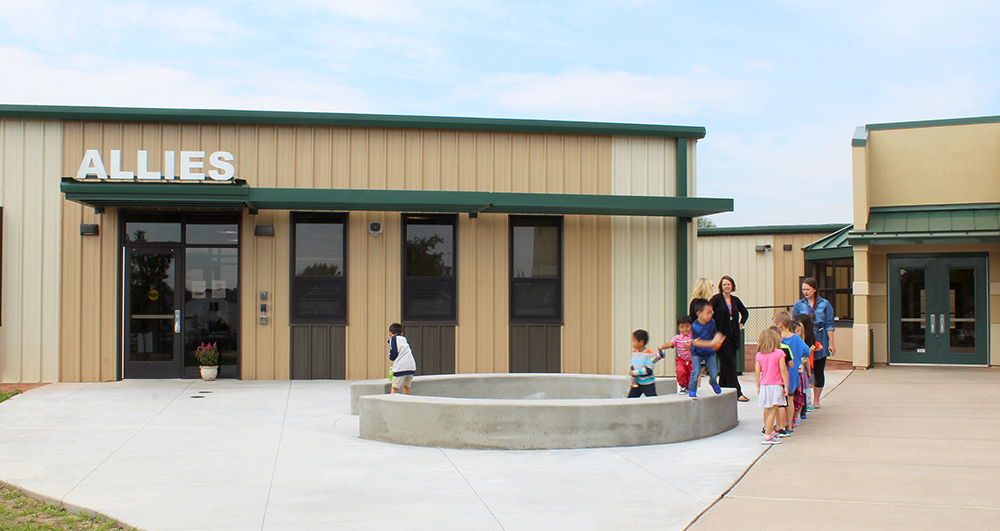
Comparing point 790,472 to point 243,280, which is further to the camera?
point 243,280

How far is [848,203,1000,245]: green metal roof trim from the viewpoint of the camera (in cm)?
1494

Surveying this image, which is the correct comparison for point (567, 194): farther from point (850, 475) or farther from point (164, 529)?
point (164, 529)

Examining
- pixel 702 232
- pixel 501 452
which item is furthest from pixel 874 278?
pixel 501 452

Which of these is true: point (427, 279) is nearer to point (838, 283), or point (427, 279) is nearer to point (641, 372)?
point (641, 372)

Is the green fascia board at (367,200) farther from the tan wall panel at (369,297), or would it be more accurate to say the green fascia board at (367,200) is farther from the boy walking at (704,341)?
the boy walking at (704,341)

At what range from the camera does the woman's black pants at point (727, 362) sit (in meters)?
9.84

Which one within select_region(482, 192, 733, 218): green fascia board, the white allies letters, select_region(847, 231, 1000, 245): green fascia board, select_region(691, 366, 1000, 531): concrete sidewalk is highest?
the white allies letters

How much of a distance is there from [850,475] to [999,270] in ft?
38.3

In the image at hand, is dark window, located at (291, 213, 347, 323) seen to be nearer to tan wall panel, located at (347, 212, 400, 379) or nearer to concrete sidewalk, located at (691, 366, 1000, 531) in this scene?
tan wall panel, located at (347, 212, 400, 379)

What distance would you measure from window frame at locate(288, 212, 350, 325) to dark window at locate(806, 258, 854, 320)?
11.3m

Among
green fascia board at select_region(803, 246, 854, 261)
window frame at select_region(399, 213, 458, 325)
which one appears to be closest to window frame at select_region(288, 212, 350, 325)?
window frame at select_region(399, 213, 458, 325)

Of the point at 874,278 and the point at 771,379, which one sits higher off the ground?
the point at 874,278

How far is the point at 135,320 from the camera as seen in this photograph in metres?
12.7

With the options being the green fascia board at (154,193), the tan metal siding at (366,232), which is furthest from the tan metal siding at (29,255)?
the green fascia board at (154,193)
